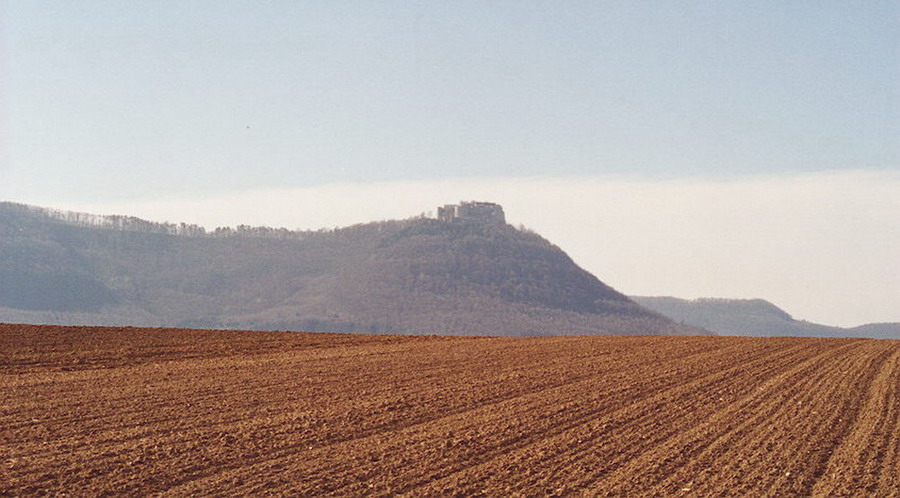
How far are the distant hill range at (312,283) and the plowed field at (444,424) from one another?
126082 millimetres

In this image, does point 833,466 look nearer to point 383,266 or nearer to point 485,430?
point 485,430

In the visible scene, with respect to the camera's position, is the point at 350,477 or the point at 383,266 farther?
the point at 383,266

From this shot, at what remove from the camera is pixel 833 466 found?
561 inches

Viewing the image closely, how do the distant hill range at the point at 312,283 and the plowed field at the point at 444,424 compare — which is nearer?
the plowed field at the point at 444,424

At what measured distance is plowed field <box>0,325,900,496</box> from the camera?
13.0 m

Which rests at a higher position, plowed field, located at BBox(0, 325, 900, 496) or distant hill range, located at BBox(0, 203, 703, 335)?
distant hill range, located at BBox(0, 203, 703, 335)

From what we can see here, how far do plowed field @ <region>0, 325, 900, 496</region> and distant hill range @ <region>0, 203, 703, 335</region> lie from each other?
126 metres

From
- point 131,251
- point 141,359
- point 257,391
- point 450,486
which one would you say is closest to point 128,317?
point 131,251

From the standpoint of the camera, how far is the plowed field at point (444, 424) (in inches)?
510

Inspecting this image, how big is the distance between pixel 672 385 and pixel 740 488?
1084cm

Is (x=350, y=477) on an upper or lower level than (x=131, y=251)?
lower

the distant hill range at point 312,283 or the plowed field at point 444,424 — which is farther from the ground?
the distant hill range at point 312,283

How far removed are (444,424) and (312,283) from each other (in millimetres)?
155091

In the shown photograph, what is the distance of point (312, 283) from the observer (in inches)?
6718
